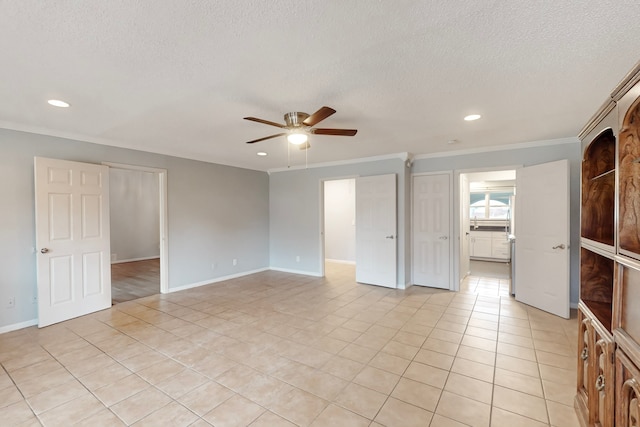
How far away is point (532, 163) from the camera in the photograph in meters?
4.13

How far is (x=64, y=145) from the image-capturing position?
12.0 feet

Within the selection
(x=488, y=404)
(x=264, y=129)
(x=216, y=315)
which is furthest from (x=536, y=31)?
(x=216, y=315)

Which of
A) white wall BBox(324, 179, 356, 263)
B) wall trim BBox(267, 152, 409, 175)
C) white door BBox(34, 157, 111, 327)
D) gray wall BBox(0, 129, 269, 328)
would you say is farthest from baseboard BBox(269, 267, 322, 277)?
white door BBox(34, 157, 111, 327)

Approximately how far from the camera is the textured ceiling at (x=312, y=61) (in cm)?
144

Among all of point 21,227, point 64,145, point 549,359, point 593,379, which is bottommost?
point 549,359

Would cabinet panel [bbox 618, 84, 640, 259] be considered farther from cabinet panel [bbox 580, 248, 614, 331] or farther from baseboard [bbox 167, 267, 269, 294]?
baseboard [bbox 167, 267, 269, 294]

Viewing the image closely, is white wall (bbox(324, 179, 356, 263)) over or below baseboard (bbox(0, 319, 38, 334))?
over

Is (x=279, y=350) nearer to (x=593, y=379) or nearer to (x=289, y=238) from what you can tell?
(x=593, y=379)

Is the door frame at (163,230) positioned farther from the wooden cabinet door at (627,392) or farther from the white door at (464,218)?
the wooden cabinet door at (627,392)

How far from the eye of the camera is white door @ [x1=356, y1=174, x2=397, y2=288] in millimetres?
4922

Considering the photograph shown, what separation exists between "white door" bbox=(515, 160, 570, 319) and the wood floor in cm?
581

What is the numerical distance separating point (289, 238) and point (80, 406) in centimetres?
454

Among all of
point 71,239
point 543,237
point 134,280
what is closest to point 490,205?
point 543,237

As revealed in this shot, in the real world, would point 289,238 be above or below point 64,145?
below
